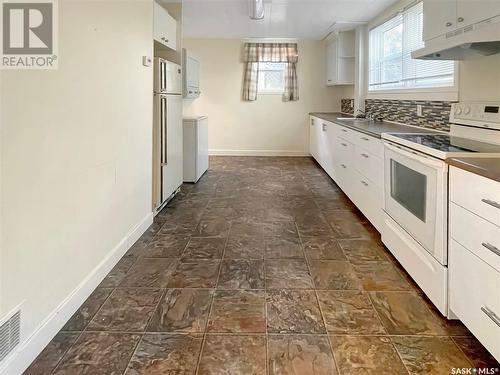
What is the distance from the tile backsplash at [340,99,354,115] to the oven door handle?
465cm

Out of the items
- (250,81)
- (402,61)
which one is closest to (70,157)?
(402,61)

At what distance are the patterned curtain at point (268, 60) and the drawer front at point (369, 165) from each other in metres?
4.46

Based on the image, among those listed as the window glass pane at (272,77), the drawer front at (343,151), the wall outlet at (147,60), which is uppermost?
the window glass pane at (272,77)

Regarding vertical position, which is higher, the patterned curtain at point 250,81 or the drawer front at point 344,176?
the patterned curtain at point 250,81

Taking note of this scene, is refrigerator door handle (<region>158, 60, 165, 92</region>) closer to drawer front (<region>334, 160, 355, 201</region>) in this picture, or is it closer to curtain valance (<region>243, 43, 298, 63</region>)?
drawer front (<region>334, 160, 355, 201</region>)

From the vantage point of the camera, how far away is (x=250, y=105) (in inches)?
337

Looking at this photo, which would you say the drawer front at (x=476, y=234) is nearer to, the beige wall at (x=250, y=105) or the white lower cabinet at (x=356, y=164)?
the white lower cabinet at (x=356, y=164)

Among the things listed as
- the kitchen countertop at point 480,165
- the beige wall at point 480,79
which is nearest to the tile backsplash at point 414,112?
the beige wall at point 480,79

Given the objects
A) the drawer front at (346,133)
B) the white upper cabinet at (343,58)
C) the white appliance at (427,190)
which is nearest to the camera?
the white appliance at (427,190)

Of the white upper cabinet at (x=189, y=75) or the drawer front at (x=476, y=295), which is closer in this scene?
the drawer front at (x=476, y=295)

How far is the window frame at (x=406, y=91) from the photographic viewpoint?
3406 mm

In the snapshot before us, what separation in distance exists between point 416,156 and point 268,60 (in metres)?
6.43

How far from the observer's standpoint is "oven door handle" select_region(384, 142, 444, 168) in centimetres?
211

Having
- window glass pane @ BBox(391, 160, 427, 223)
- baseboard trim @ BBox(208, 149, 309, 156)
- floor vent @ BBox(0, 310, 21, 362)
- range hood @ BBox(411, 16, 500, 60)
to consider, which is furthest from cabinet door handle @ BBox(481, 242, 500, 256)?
baseboard trim @ BBox(208, 149, 309, 156)
